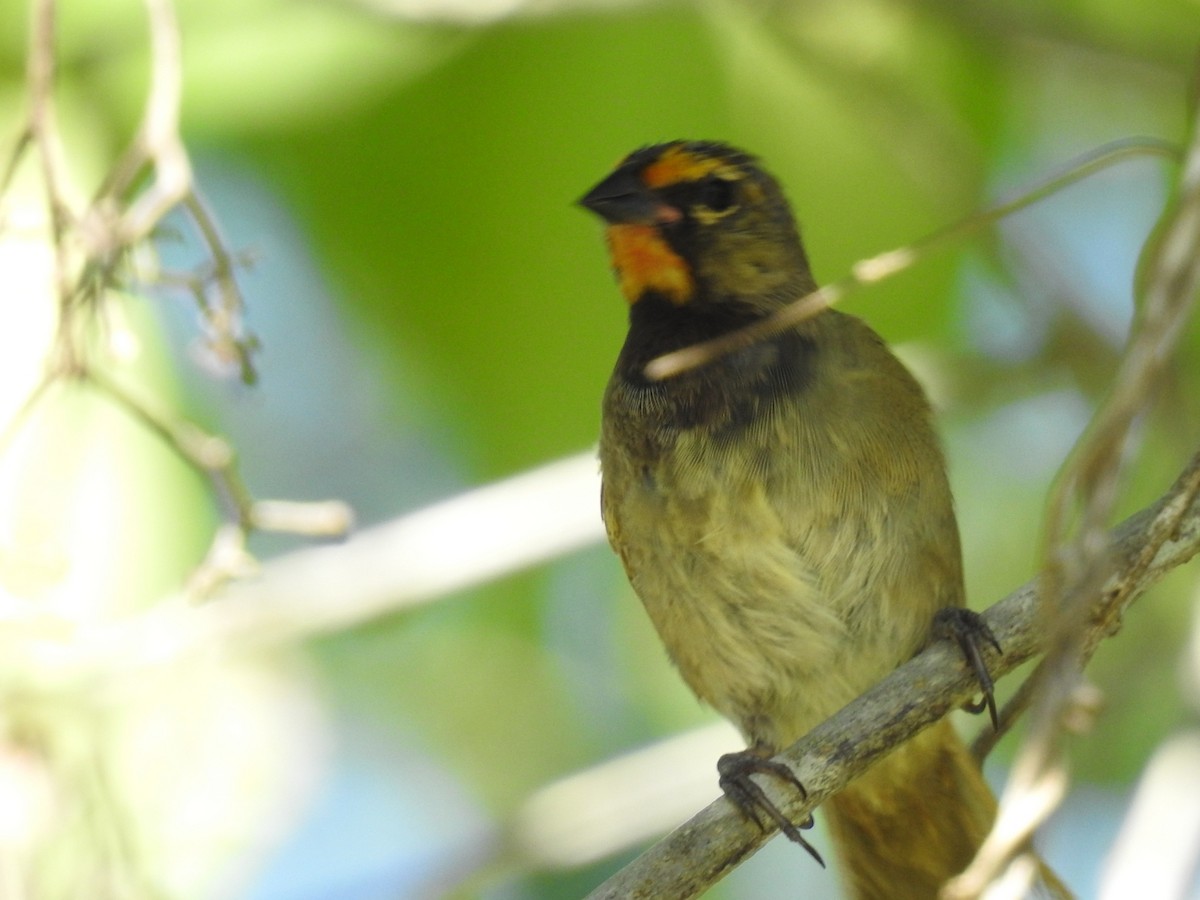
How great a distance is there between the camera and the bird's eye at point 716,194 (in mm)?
3904

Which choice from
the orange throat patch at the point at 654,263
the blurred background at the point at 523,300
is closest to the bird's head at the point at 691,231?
the orange throat patch at the point at 654,263

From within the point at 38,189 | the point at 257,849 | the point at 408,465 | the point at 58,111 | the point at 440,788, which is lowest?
the point at 440,788

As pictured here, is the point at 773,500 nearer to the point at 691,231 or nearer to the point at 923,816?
the point at 691,231

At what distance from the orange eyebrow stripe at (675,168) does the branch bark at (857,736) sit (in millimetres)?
1375

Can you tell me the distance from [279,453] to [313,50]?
1.48 meters

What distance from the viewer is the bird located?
11.8ft

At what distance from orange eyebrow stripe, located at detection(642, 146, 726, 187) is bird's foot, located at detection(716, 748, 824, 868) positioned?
1.43 m

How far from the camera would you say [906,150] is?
4.79 meters

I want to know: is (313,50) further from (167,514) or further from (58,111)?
(167,514)

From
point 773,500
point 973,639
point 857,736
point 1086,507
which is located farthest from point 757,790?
point 1086,507

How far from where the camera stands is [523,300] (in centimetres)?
543

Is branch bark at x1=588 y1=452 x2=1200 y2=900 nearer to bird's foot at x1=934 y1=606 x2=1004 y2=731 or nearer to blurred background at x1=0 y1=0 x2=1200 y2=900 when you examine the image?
bird's foot at x1=934 y1=606 x2=1004 y2=731

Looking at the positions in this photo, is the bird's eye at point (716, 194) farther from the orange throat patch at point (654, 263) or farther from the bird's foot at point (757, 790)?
the bird's foot at point (757, 790)

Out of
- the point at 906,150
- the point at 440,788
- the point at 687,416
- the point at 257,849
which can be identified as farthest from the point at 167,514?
the point at 906,150
